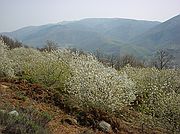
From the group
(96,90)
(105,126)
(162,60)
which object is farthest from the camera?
(162,60)

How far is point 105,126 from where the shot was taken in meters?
13.8

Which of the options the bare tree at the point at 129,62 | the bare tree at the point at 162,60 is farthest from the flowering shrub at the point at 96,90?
the bare tree at the point at 129,62

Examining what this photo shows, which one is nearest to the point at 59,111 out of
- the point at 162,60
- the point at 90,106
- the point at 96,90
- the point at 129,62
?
the point at 90,106

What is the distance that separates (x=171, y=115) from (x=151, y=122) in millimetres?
1005

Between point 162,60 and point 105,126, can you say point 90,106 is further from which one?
point 162,60

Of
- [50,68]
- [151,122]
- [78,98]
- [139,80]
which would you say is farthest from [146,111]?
[139,80]

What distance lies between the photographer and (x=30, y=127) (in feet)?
30.1

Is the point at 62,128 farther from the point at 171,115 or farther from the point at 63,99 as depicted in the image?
the point at 171,115

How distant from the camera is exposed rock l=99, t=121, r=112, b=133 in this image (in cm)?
1364

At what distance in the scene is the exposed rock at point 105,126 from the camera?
1364cm

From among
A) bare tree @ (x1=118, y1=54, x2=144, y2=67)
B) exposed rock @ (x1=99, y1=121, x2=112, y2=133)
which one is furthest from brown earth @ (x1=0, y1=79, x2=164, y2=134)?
bare tree @ (x1=118, y1=54, x2=144, y2=67)

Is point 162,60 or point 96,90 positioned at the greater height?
point 96,90

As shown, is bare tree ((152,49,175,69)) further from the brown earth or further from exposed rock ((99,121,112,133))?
exposed rock ((99,121,112,133))

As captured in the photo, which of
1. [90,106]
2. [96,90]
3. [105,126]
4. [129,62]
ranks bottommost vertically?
[129,62]
